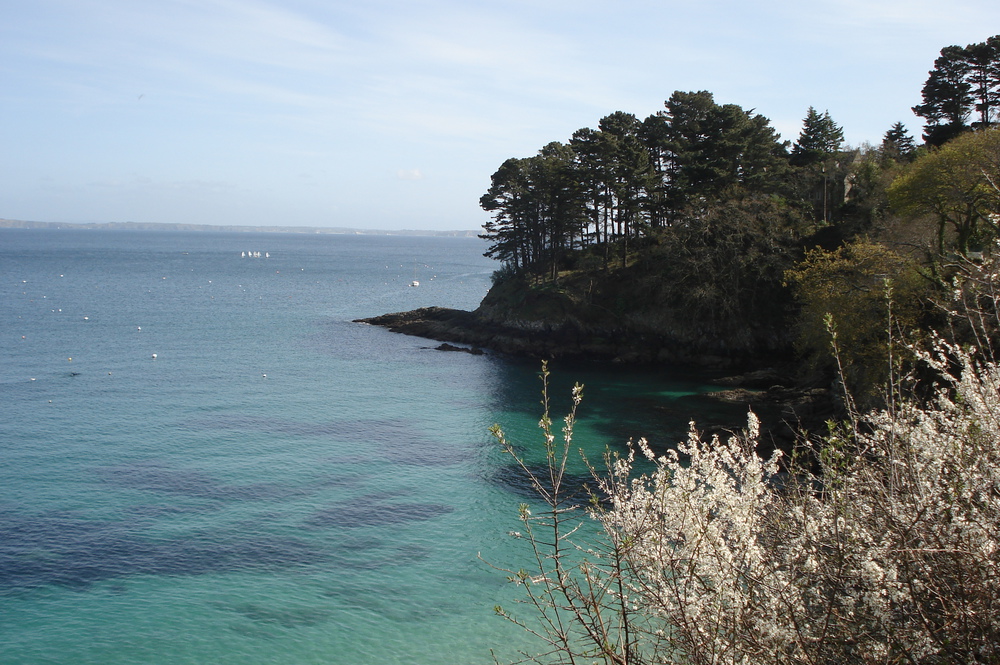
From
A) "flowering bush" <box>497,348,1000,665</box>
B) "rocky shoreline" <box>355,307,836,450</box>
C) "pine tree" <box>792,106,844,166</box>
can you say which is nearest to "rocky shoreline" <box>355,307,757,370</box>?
"rocky shoreline" <box>355,307,836,450</box>

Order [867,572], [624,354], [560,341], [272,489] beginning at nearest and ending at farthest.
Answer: [867,572] → [272,489] → [624,354] → [560,341]

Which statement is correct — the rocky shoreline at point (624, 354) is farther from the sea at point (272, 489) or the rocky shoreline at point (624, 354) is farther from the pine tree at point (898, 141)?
the pine tree at point (898, 141)

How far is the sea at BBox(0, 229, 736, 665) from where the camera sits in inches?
607

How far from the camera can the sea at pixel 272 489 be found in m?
15.4

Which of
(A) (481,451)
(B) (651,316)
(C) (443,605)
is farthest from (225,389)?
(B) (651,316)

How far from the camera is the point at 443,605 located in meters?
16.4

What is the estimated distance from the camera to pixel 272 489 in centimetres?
2330

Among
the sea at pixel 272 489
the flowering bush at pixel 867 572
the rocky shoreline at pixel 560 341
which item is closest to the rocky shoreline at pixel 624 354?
the rocky shoreline at pixel 560 341

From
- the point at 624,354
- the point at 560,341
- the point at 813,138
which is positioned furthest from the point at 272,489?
the point at 813,138

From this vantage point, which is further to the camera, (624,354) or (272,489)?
(624,354)

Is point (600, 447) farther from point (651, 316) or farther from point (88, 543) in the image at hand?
point (651, 316)

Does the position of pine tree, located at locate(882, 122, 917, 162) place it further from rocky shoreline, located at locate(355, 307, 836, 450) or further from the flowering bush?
the flowering bush

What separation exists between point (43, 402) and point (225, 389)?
27.5ft

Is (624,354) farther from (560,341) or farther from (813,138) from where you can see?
(813,138)
